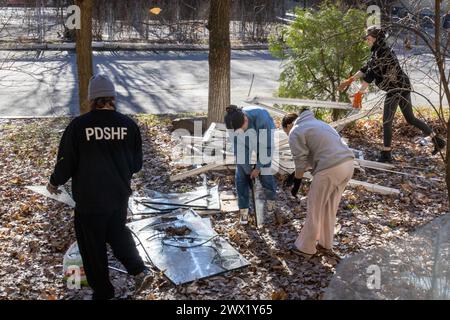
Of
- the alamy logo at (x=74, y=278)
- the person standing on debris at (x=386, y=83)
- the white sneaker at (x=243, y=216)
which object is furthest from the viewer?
the person standing on debris at (x=386, y=83)

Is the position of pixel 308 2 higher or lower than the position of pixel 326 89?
higher

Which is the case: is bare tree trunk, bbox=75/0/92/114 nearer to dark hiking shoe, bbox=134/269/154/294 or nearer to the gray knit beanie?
the gray knit beanie

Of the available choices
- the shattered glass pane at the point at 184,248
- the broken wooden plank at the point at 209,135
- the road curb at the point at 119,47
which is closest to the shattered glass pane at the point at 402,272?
the shattered glass pane at the point at 184,248

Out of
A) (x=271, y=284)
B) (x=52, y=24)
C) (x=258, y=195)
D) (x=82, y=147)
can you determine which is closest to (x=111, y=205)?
(x=82, y=147)

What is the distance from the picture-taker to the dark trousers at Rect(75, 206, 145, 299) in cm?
475

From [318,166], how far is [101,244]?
85.0 inches

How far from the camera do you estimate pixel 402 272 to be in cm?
389

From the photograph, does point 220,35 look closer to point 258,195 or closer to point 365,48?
point 365,48

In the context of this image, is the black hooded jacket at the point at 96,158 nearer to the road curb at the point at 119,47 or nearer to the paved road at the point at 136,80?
the paved road at the point at 136,80

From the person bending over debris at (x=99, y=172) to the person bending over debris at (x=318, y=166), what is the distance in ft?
5.22

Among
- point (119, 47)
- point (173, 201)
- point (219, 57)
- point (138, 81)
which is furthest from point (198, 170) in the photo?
point (119, 47)

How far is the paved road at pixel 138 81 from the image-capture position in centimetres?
1260

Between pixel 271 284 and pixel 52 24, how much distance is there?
59.4 feet

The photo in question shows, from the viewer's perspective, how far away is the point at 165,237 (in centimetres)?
613
